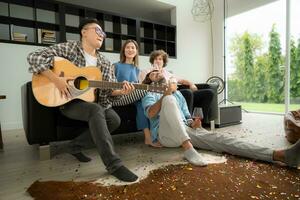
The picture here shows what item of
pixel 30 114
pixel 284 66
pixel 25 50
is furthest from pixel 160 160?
pixel 284 66

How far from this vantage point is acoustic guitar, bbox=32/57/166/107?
1570mm

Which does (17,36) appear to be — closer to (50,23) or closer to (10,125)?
(50,23)

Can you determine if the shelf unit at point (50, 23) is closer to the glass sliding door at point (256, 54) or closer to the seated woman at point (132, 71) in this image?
the seated woman at point (132, 71)

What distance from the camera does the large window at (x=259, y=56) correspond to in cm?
457

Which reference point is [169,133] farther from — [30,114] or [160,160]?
[30,114]

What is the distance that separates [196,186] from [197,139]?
0.65 meters

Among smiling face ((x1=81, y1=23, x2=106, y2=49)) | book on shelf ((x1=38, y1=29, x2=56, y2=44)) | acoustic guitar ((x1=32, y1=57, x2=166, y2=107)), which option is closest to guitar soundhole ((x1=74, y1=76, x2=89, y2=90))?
acoustic guitar ((x1=32, y1=57, x2=166, y2=107))

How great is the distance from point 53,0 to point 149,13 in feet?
8.11

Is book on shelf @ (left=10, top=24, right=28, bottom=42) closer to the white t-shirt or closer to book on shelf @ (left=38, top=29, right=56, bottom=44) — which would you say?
book on shelf @ (left=38, top=29, right=56, bottom=44)

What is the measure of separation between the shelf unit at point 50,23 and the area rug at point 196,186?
9.71 ft

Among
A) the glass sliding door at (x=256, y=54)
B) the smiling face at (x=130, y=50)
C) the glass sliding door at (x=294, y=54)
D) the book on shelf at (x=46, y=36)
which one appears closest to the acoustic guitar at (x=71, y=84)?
the smiling face at (x=130, y=50)

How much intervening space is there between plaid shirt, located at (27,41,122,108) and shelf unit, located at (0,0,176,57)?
2.25 m

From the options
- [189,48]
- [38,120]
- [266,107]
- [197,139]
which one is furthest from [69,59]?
[266,107]

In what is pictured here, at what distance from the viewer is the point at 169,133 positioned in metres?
1.74
